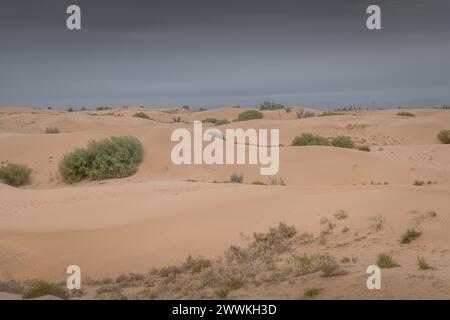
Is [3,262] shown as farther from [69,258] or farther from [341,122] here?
[341,122]

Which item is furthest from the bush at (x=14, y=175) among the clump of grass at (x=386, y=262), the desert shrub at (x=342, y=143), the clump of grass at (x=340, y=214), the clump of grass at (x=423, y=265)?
the clump of grass at (x=423, y=265)

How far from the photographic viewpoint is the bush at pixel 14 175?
19.6 metres

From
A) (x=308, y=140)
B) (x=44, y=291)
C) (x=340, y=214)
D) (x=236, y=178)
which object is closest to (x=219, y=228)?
(x=340, y=214)

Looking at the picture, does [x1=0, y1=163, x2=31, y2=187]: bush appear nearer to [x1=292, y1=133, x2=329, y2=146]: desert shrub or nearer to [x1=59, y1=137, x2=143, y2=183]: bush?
[x1=59, y1=137, x2=143, y2=183]: bush

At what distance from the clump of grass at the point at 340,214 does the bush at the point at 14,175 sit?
13.2 metres

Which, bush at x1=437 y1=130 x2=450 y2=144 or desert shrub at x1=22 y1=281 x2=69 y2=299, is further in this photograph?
bush at x1=437 y1=130 x2=450 y2=144

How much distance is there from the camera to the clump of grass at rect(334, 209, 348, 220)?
35.6 ft

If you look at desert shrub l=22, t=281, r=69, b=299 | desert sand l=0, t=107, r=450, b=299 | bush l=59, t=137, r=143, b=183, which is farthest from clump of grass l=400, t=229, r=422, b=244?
bush l=59, t=137, r=143, b=183

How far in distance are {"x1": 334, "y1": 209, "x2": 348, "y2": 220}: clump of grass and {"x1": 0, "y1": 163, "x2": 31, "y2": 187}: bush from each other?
43.4 ft

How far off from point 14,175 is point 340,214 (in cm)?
1343

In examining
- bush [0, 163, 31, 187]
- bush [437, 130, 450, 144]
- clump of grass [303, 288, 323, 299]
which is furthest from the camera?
bush [437, 130, 450, 144]

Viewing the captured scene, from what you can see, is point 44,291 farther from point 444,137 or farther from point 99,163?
point 444,137

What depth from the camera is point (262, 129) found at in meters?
35.6
